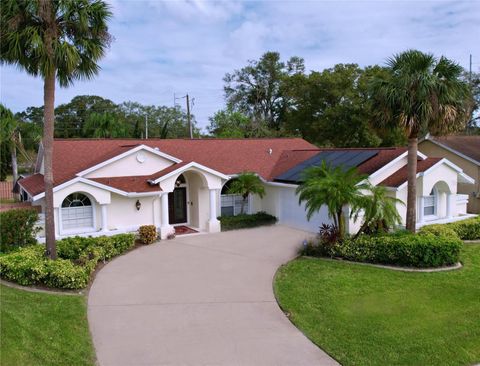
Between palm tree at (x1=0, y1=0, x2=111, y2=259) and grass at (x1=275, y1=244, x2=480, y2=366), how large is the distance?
793cm

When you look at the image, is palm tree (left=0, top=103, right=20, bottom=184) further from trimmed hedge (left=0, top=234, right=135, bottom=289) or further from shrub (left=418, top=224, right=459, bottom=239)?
shrub (left=418, top=224, right=459, bottom=239)

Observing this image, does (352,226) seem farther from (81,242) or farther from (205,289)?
(81,242)

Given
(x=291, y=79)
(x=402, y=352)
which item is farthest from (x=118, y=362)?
(x=291, y=79)

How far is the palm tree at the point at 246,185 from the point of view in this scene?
71.5 ft

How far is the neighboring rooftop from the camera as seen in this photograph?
2497cm

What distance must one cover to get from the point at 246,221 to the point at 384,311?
12.1 metres

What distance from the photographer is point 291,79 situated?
139ft

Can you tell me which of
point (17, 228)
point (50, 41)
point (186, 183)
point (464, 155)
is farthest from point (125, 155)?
point (464, 155)

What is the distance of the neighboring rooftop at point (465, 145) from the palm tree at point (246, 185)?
421 inches

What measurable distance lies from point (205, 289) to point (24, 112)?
80.2 m

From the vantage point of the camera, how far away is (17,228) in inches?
590

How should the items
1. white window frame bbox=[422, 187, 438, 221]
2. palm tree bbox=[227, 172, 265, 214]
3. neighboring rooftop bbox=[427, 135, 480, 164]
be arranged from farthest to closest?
neighboring rooftop bbox=[427, 135, 480, 164] < palm tree bbox=[227, 172, 265, 214] < white window frame bbox=[422, 187, 438, 221]

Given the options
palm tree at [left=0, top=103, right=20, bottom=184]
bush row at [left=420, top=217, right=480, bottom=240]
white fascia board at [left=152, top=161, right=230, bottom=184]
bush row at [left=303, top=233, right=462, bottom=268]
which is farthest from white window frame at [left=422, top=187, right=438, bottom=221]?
palm tree at [left=0, top=103, right=20, bottom=184]

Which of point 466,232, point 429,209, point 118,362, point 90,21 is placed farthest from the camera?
point 429,209
